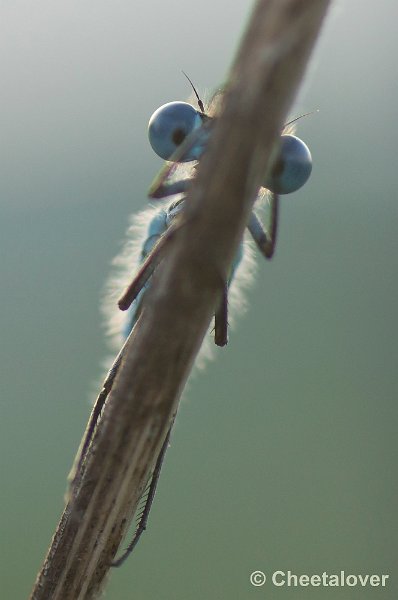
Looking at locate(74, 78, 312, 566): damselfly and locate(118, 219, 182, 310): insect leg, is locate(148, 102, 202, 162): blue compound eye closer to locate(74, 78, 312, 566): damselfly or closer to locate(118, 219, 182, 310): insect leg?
locate(74, 78, 312, 566): damselfly

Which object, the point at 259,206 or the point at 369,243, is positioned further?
the point at 369,243

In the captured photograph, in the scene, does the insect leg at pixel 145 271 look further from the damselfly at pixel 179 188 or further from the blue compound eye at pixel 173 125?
the blue compound eye at pixel 173 125

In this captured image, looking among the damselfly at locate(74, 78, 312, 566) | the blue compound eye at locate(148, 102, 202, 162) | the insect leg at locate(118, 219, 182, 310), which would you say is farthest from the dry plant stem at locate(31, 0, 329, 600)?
the blue compound eye at locate(148, 102, 202, 162)

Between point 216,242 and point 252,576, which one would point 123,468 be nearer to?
point 216,242

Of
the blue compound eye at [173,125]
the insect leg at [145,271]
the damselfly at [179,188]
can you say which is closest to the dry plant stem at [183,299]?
the damselfly at [179,188]

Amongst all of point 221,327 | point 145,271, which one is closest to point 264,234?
point 221,327

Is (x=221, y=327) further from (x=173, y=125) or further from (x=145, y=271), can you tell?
(x=173, y=125)

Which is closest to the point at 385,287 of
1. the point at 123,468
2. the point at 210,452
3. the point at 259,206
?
the point at 210,452
